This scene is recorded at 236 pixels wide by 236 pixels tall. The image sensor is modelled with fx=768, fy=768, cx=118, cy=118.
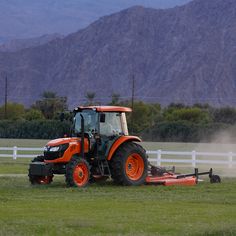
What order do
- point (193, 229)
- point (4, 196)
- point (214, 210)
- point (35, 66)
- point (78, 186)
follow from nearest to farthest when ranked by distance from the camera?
1. point (193, 229)
2. point (214, 210)
3. point (4, 196)
4. point (78, 186)
5. point (35, 66)

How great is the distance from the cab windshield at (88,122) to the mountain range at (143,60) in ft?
398

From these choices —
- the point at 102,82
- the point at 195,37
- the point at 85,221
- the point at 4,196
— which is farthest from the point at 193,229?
the point at 195,37

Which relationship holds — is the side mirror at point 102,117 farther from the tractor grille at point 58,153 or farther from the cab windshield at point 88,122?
the tractor grille at point 58,153

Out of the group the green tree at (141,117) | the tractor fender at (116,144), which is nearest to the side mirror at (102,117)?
the tractor fender at (116,144)

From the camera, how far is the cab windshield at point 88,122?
2141cm

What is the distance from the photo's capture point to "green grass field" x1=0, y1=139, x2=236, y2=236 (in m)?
12.8

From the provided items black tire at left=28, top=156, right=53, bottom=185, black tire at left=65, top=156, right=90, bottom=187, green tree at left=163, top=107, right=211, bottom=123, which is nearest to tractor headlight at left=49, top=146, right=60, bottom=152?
black tire at left=65, top=156, right=90, bottom=187

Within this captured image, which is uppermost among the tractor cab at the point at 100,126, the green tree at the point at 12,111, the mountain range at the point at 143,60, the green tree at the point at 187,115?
the mountain range at the point at 143,60

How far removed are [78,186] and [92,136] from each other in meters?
1.65

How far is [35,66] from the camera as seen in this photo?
178125mm

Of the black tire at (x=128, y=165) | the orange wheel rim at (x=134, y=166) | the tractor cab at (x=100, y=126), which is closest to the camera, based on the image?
the black tire at (x=128, y=165)

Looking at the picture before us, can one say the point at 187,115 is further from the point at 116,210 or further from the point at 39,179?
the point at 116,210

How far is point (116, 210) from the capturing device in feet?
50.7

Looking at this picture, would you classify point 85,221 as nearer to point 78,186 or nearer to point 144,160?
point 78,186
